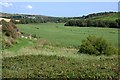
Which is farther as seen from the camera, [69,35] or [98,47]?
A: [69,35]

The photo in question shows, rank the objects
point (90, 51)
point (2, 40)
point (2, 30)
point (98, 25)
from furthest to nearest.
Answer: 1. point (98, 25)
2. point (2, 30)
3. point (2, 40)
4. point (90, 51)

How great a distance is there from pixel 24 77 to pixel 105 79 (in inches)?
88.7

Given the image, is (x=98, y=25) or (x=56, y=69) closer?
(x=56, y=69)

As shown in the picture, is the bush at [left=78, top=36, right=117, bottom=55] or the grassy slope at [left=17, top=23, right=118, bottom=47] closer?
the bush at [left=78, top=36, right=117, bottom=55]

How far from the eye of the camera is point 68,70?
9.69 m

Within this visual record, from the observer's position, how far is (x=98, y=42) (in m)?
26.3

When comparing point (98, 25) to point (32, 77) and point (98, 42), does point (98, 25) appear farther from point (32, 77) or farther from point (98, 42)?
point (32, 77)

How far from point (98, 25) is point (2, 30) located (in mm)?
47261

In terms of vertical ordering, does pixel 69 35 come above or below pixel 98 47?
below

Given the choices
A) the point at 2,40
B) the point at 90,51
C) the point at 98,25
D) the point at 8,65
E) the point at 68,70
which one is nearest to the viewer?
the point at 68,70

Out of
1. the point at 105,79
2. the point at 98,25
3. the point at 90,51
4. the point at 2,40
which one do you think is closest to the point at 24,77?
the point at 105,79

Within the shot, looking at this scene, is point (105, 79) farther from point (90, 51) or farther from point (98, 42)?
point (98, 42)

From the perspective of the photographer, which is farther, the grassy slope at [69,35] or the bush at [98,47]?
the grassy slope at [69,35]

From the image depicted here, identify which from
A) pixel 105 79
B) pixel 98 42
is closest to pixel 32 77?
pixel 105 79
